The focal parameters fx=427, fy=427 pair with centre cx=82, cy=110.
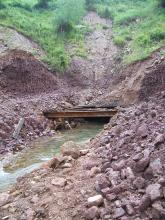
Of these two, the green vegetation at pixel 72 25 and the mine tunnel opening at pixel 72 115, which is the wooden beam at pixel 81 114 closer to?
the mine tunnel opening at pixel 72 115

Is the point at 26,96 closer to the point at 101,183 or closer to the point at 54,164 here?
the point at 54,164

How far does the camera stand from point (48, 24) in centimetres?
3222

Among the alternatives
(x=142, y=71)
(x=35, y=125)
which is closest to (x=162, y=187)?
(x=35, y=125)

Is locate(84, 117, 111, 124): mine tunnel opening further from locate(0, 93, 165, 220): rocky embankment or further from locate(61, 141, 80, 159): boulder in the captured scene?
locate(0, 93, 165, 220): rocky embankment

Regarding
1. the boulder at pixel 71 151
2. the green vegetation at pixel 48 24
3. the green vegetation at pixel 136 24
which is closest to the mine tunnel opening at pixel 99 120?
the green vegetation at pixel 136 24

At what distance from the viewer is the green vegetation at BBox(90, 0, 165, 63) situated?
27.9 m

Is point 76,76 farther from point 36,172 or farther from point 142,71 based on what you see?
point 36,172

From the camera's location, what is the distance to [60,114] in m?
19.6

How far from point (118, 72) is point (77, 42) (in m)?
5.71

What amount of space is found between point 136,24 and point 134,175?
27.3m

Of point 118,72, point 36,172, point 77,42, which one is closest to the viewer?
point 36,172

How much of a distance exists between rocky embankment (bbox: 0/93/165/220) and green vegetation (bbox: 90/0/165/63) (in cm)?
1600

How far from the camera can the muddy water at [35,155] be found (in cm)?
1229

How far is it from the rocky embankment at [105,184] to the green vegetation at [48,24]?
1709 cm
